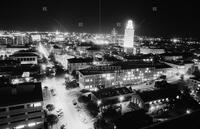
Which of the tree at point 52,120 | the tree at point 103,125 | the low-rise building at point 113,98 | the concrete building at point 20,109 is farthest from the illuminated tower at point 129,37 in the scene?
the concrete building at point 20,109

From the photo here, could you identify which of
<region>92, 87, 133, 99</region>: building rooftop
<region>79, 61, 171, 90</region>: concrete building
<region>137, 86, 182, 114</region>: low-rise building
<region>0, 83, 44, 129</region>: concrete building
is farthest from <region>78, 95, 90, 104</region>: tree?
<region>0, 83, 44, 129</region>: concrete building

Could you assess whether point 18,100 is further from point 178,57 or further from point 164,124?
point 178,57

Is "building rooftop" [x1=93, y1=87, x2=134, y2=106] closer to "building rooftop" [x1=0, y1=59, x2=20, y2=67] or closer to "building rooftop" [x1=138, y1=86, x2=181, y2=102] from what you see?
"building rooftop" [x1=138, y1=86, x2=181, y2=102]

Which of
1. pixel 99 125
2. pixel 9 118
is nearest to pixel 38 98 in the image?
pixel 9 118

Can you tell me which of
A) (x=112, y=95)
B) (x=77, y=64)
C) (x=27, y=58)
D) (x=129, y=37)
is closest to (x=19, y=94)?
(x=112, y=95)

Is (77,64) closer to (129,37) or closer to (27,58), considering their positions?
(27,58)
